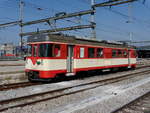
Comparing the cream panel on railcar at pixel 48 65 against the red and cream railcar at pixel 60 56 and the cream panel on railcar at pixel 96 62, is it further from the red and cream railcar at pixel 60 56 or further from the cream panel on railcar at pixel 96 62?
the cream panel on railcar at pixel 96 62

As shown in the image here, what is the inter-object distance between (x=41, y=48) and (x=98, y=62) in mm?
5676

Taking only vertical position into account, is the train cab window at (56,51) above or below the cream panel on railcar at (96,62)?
above

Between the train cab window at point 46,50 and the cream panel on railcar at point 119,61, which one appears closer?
the train cab window at point 46,50

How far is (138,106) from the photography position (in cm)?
698

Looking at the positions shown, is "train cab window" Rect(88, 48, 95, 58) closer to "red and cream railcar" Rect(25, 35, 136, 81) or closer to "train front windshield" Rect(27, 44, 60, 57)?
"red and cream railcar" Rect(25, 35, 136, 81)

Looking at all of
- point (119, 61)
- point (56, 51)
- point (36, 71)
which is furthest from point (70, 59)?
point (119, 61)

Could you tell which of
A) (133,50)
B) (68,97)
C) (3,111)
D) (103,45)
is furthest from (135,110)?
(133,50)

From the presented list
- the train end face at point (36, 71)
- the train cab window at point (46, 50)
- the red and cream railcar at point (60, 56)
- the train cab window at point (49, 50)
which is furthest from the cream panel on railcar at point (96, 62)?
the train end face at point (36, 71)

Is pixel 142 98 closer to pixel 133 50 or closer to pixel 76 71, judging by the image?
pixel 76 71

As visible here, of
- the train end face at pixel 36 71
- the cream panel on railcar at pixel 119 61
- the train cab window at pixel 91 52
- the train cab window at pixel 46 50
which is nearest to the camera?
the train end face at pixel 36 71

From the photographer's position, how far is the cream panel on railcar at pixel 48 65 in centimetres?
1113

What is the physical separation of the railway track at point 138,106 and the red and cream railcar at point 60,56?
17.6 ft

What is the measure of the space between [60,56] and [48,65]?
43.7 inches

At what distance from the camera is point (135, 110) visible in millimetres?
6488
